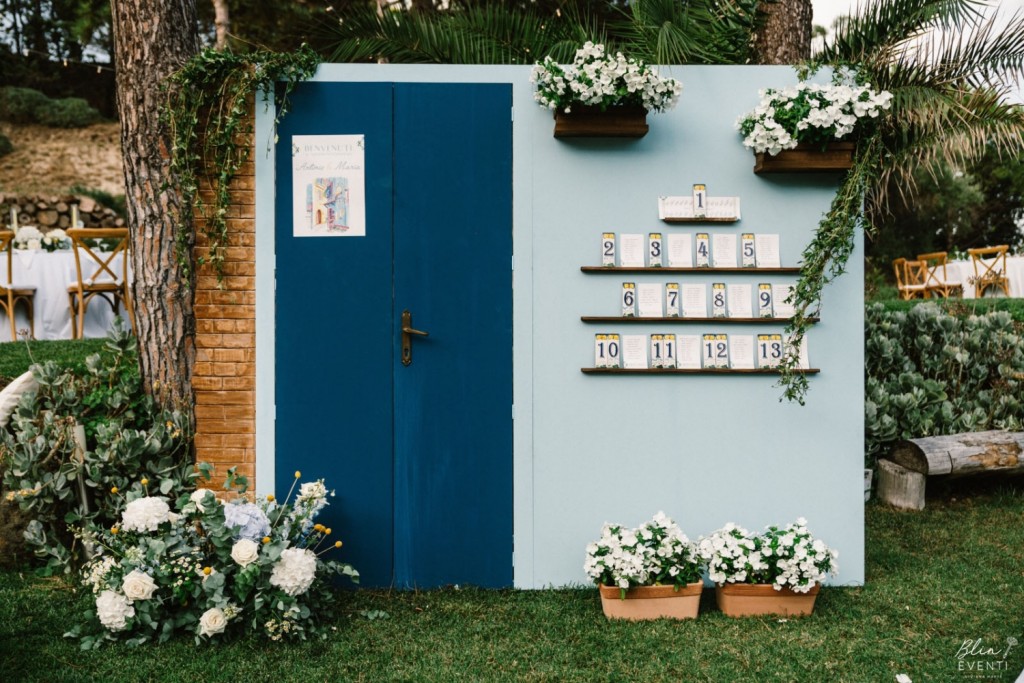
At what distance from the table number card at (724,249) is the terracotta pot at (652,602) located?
1.56m

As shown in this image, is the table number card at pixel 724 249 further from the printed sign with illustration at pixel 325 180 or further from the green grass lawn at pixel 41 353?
the green grass lawn at pixel 41 353

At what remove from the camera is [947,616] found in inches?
148

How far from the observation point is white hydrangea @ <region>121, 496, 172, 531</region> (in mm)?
3625

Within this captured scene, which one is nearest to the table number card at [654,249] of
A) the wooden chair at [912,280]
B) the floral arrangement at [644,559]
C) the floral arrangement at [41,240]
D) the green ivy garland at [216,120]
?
the floral arrangement at [644,559]

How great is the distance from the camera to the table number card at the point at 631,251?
13.5 ft

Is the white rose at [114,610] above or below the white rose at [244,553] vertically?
below

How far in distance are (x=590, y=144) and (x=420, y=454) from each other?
1.77m

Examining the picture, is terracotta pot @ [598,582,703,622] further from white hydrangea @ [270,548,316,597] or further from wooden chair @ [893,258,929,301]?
wooden chair @ [893,258,929,301]

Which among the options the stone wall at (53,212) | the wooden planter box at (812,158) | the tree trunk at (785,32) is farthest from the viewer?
the stone wall at (53,212)

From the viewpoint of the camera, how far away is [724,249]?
4.14 m

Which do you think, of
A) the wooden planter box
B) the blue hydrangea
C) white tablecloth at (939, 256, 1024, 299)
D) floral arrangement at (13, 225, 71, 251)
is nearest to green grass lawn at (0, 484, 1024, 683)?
the blue hydrangea

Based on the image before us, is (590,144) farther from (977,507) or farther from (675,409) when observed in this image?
(977,507)

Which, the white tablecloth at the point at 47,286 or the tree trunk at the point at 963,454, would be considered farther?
the white tablecloth at the point at 47,286

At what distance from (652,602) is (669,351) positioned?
3.96 feet
